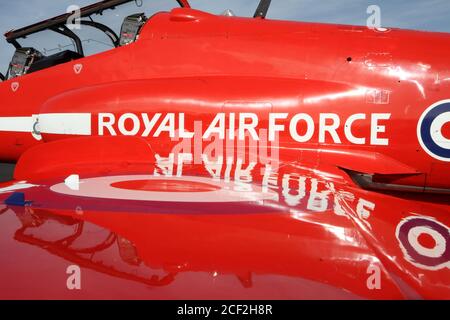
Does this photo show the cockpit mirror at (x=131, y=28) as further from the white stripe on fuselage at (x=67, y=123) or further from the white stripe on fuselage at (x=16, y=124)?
the white stripe on fuselage at (x=16, y=124)

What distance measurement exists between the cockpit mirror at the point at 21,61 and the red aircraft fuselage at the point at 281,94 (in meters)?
1.28

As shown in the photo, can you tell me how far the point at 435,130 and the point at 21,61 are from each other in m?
4.84

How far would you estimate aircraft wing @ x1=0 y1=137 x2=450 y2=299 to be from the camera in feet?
4.34

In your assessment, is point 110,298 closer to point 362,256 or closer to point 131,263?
point 131,263

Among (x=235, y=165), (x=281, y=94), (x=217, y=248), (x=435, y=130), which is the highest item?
(x=281, y=94)

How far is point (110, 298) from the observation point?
123 centimetres

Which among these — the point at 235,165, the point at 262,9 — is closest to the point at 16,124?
the point at 235,165

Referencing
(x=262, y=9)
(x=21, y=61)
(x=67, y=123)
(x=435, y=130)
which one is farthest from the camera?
(x=21, y=61)

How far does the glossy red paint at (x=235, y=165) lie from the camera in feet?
4.72

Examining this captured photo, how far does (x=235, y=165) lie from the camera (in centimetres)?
299

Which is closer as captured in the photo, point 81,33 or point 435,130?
point 435,130

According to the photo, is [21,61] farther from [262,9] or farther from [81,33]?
[262,9]

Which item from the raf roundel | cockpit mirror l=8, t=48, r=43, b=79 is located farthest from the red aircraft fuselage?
cockpit mirror l=8, t=48, r=43, b=79

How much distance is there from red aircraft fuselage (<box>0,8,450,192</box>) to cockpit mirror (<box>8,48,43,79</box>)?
1285 millimetres
